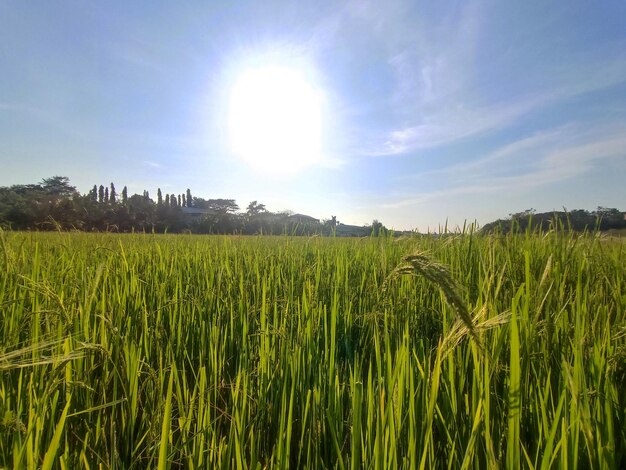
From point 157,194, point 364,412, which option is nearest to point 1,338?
point 364,412

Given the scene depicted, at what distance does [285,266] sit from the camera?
3.25 meters

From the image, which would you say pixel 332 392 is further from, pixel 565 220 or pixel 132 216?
pixel 132 216

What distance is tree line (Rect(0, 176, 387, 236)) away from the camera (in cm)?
511

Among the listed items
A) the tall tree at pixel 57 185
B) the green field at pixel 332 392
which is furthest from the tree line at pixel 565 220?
the tall tree at pixel 57 185

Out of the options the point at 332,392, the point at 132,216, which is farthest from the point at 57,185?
the point at 332,392

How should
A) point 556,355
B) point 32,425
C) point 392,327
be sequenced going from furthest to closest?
point 392,327 → point 556,355 → point 32,425

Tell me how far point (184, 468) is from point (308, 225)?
4251 mm

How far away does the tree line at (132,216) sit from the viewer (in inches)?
201

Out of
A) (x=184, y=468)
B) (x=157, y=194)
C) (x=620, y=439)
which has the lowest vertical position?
(x=184, y=468)

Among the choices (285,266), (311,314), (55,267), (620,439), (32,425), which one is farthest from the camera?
(285,266)

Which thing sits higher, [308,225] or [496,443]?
[308,225]

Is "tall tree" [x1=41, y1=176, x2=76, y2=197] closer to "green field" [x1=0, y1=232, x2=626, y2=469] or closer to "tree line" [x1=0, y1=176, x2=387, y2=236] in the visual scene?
"tree line" [x1=0, y1=176, x2=387, y2=236]

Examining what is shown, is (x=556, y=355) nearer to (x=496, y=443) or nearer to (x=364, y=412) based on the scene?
(x=496, y=443)

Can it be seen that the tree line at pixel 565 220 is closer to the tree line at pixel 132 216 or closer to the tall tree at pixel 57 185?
the tree line at pixel 132 216
